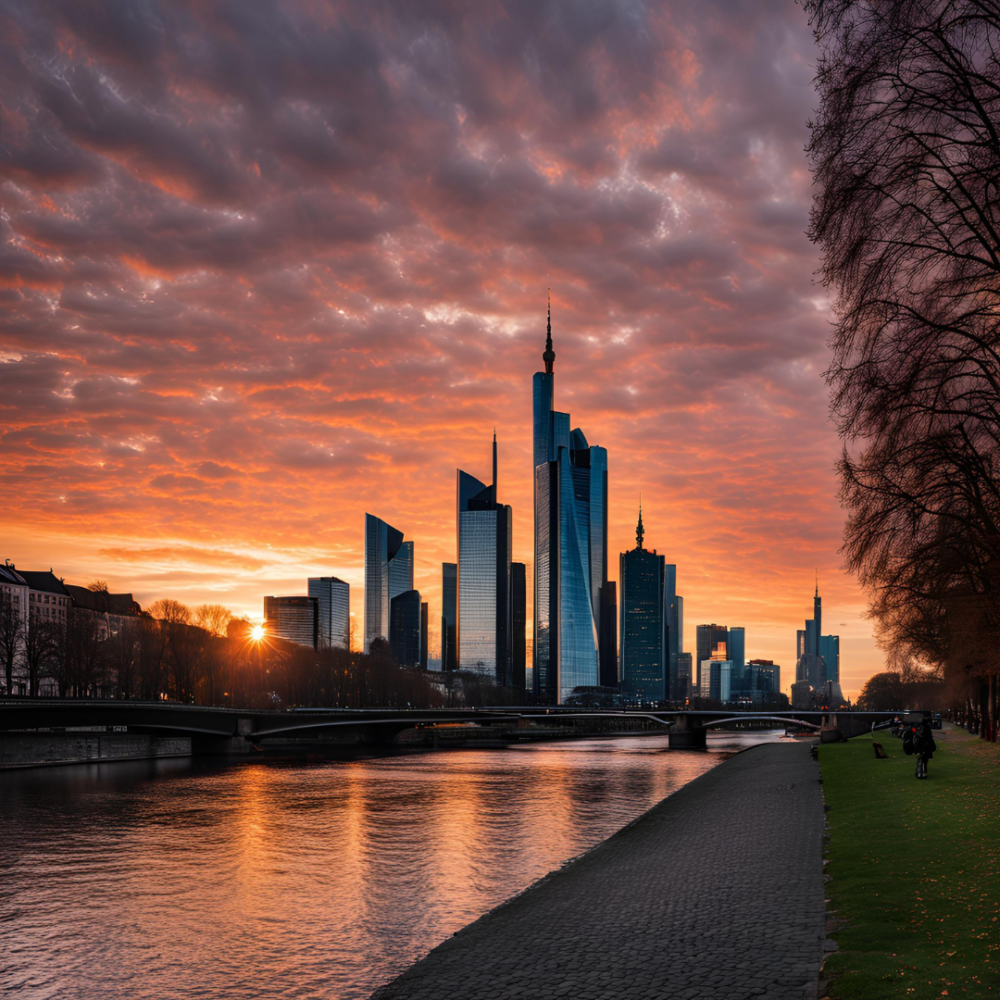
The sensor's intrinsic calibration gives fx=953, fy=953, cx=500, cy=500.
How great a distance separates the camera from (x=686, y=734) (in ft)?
424

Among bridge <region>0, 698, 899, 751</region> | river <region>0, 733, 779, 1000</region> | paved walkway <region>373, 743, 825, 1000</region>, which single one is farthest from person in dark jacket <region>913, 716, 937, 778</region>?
bridge <region>0, 698, 899, 751</region>

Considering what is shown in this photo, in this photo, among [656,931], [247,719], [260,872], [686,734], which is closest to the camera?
[656,931]

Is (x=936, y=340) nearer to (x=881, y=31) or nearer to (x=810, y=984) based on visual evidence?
(x=881, y=31)

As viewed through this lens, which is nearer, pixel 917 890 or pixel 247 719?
pixel 917 890

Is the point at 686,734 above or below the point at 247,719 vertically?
below

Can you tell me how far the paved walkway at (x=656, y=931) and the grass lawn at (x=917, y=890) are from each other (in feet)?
2.09

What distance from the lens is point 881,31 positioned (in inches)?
627

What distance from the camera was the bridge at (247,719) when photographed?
76938 millimetres

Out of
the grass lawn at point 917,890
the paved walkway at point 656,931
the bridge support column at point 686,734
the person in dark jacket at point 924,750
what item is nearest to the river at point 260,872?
the paved walkway at point 656,931

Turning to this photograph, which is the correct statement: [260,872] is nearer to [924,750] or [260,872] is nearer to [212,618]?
[924,750]

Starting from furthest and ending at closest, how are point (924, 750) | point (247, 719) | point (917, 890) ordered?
point (247, 719) < point (924, 750) < point (917, 890)

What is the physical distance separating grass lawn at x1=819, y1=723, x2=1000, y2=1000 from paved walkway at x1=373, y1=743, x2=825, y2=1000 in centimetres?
64

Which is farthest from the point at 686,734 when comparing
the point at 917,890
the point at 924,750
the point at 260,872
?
→ the point at 917,890

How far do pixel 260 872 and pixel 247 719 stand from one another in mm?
79268
